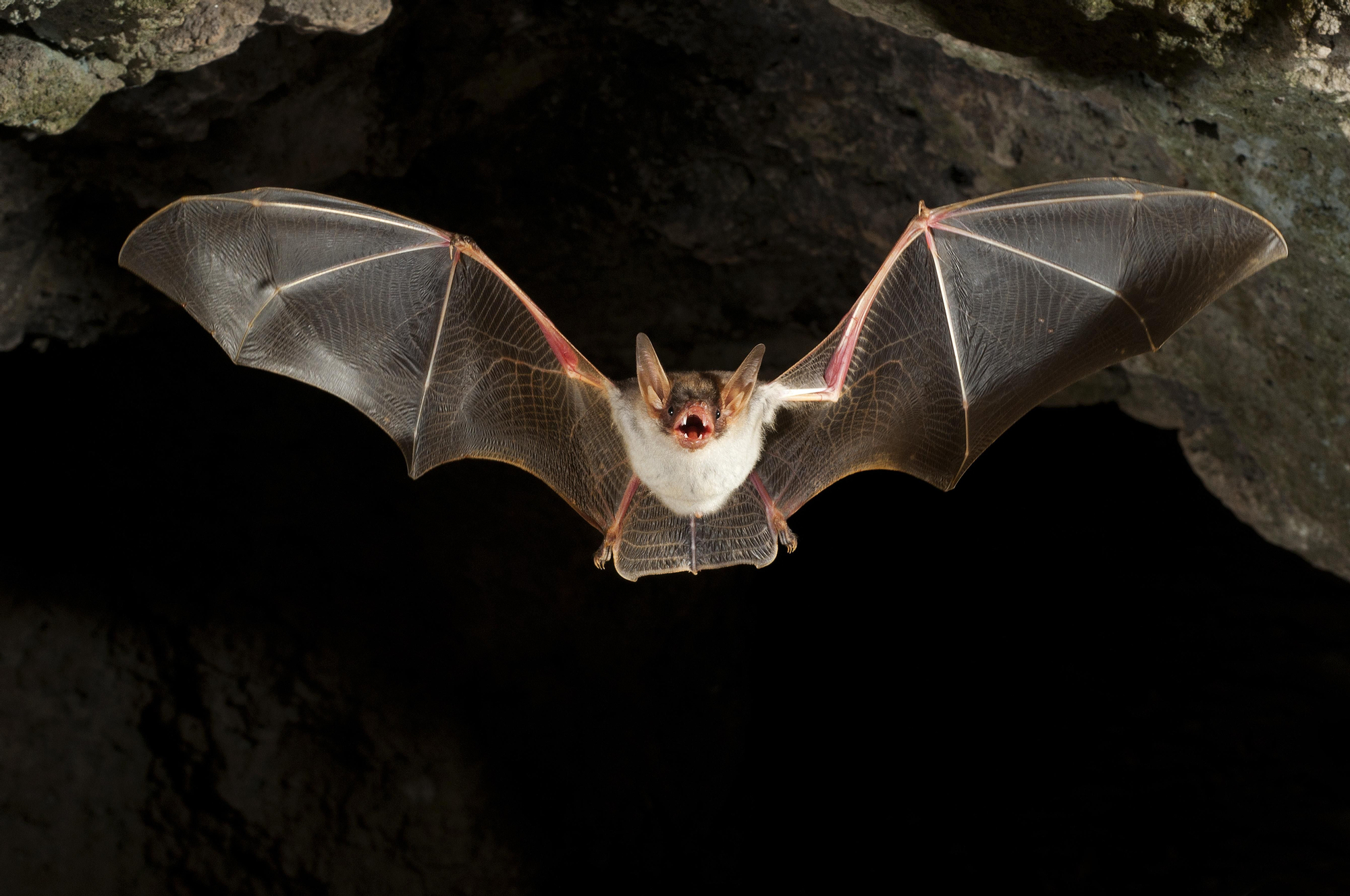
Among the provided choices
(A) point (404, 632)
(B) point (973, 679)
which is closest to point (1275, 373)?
(B) point (973, 679)

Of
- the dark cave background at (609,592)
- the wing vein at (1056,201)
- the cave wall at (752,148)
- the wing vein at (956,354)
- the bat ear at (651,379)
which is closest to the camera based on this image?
the bat ear at (651,379)

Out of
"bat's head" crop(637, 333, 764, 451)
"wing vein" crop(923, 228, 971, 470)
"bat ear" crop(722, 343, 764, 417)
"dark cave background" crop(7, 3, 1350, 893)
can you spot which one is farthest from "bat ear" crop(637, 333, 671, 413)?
"dark cave background" crop(7, 3, 1350, 893)

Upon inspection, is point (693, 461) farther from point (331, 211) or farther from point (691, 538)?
point (331, 211)

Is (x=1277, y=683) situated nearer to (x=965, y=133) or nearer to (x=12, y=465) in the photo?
(x=965, y=133)

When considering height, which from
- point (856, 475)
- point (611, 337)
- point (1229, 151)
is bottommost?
point (856, 475)

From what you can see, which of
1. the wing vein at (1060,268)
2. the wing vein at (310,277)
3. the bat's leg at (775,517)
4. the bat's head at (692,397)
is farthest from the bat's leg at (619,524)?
the wing vein at (1060,268)

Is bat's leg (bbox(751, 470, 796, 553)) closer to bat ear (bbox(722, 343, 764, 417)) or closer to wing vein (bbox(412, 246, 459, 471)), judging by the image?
bat ear (bbox(722, 343, 764, 417))

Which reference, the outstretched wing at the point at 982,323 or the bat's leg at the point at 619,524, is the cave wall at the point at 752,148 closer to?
the outstretched wing at the point at 982,323
